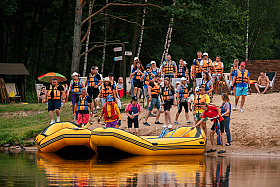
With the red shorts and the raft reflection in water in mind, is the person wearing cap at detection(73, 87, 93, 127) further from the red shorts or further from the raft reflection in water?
the raft reflection in water

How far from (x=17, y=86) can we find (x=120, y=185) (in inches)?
898

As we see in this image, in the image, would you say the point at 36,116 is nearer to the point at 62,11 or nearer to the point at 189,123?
the point at 189,123

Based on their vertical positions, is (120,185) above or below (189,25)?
below

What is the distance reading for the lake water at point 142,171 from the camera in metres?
9.38

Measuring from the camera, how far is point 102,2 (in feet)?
109

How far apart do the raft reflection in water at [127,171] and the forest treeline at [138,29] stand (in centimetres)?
1275

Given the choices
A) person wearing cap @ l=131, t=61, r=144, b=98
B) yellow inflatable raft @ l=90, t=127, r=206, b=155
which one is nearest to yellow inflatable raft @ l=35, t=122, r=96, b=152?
yellow inflatable raft @ l=90, t=127, r=206, b=155

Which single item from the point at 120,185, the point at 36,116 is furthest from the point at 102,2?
the point at 120,185

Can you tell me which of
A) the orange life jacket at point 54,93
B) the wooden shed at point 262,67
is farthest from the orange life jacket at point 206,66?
the wooden shed at point 262,67

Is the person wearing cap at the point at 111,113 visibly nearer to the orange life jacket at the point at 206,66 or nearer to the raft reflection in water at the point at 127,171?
the raft reflection in water at the point at 127,171

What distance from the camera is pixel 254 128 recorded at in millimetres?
17203

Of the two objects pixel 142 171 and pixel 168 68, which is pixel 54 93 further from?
pixel 142 171

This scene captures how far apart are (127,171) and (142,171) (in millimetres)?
379

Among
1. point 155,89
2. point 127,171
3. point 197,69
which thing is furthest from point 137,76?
point 127,171
